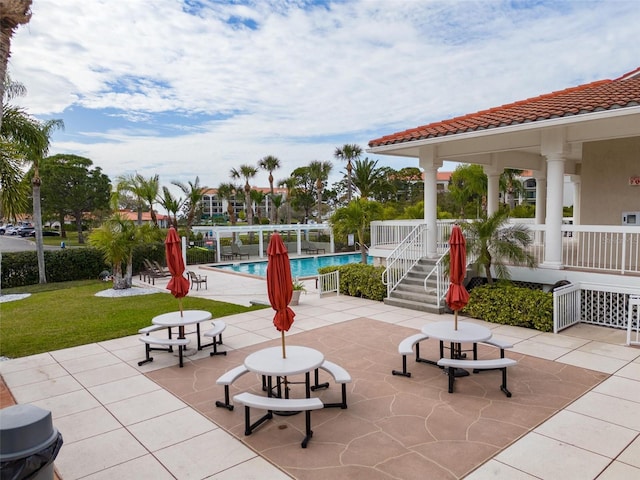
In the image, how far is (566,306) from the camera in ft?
30.6

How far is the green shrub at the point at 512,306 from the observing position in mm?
9141

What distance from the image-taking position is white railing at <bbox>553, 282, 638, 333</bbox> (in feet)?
29.9

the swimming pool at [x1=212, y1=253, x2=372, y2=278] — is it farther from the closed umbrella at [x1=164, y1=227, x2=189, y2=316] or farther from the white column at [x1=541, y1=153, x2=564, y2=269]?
the closed umbrella at [x1=164, y1=227, x2=189, y2=316]

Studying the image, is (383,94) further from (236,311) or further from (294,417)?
(294,417)

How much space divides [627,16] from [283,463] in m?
13.3

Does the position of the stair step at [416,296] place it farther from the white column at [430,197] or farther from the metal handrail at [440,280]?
the white column at [430,197]

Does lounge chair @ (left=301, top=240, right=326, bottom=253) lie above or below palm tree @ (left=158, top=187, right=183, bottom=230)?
below

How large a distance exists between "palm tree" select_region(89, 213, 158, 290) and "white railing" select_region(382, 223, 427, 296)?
992cm

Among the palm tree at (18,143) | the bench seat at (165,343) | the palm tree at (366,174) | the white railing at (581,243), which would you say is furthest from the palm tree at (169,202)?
the bench seat at (165,343)

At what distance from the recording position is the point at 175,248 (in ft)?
25.7

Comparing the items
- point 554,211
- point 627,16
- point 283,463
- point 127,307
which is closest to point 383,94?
point 627,16

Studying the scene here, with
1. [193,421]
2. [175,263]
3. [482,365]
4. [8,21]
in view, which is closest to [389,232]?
[175,263]

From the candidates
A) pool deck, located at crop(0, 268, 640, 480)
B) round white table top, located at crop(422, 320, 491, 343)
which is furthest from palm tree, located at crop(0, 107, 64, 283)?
round white table top, located at crop(422, 320, 491, 343)

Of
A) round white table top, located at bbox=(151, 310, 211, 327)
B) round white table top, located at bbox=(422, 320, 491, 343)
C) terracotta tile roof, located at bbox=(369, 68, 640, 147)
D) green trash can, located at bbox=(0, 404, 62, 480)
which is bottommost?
round white table top, located at bbox=(151, 310, 211, 327)
